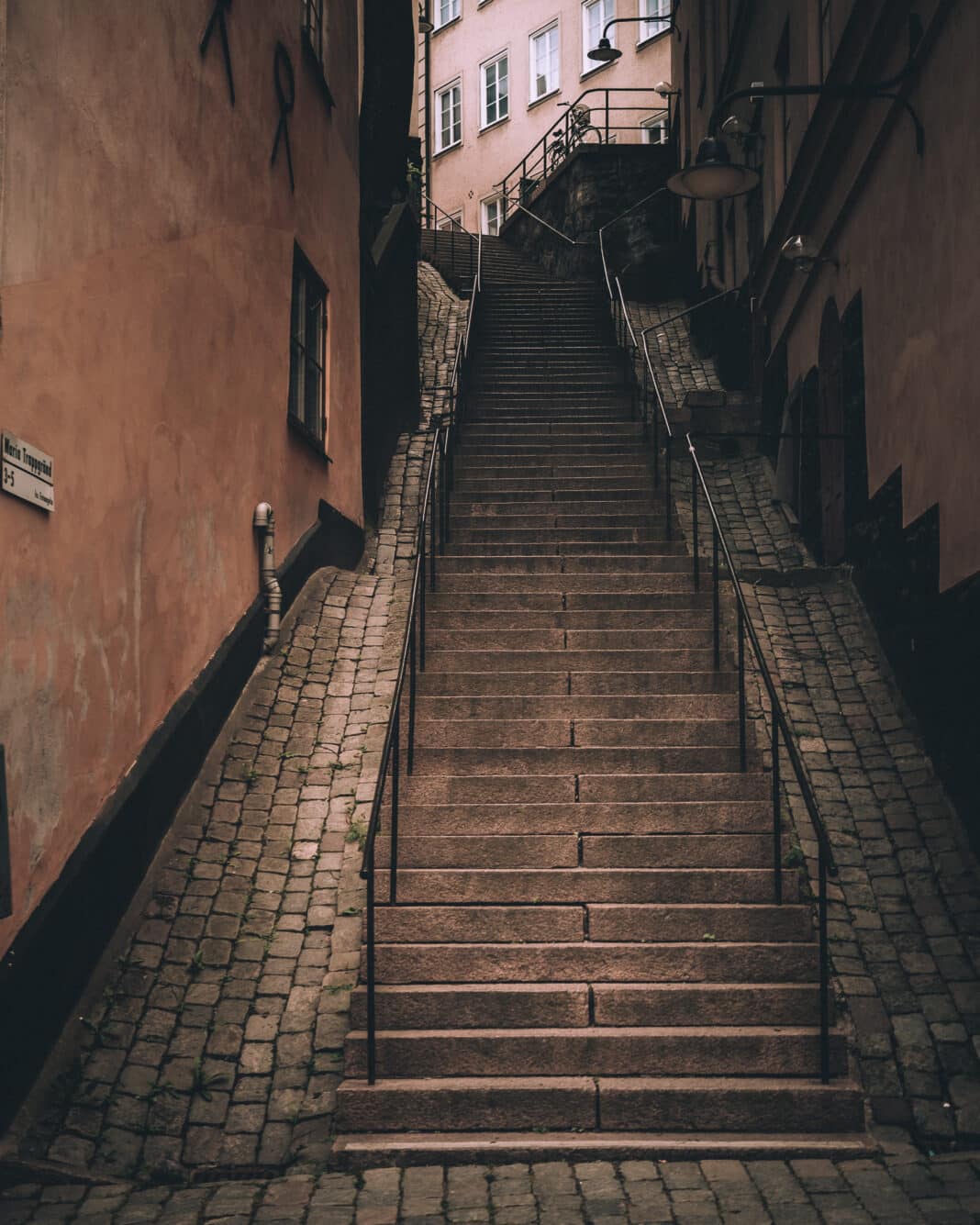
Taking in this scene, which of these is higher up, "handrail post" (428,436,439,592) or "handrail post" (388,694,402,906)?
"handrail post" (428,436,439,592)

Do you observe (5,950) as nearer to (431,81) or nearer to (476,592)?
(476,592)

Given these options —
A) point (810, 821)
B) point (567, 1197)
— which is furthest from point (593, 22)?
point (567, 1197)

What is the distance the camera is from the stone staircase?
18.9ft

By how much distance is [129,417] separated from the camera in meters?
6.91

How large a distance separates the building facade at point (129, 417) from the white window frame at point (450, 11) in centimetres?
3010

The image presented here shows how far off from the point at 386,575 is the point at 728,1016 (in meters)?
6.67

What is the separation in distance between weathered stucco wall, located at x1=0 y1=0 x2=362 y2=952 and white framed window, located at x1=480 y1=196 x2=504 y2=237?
25929 millimetres

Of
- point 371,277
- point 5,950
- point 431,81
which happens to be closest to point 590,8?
point 431,81

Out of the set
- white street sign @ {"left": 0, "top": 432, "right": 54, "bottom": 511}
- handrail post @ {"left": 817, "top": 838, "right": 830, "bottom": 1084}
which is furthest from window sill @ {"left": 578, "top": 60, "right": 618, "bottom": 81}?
handrail post @ {"left": 817, "top": 838, "right": 830, "bottom": 1084}

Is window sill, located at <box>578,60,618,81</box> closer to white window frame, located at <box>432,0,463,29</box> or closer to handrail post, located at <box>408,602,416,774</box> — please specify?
white window frame, located at <box>432,0,463,29</box>

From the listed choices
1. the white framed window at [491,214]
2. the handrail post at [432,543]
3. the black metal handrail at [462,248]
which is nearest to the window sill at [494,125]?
the white framed window at [491,214]

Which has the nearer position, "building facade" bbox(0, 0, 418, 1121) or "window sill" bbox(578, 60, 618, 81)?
"building facade" bbox(0, 0, 418, 1121)

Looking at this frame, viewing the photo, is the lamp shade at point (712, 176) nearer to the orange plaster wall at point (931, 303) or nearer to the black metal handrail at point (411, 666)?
the orange plaster wall at point (931, 303)

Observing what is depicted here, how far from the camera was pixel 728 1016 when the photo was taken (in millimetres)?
6195
